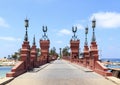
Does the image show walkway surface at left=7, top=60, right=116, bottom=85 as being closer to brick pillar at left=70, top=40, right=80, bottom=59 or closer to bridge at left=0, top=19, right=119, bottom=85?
bridge at left=0, top=19, right=119, bottom=85

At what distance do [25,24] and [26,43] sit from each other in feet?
7.56

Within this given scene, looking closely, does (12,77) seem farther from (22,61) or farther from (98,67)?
(98,67)

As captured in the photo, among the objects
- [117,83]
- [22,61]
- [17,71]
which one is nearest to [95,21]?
[22,61]

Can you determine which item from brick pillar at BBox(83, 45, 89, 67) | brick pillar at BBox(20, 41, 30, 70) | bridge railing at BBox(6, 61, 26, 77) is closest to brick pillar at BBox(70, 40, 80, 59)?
brick pillar at BBox(83, 45, 89, 67)

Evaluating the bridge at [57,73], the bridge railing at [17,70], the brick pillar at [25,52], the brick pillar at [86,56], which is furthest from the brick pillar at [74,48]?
the bridge railing at [17,70]

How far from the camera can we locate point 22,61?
95.8 feet

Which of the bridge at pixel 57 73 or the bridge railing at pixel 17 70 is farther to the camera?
the bridge railing at pixel 17 70

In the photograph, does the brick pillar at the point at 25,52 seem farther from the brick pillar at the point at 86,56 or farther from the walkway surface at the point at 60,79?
the brick pillar at the point at 86,56

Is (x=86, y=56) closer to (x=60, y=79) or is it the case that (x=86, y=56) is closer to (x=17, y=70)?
(x=17, y=70)

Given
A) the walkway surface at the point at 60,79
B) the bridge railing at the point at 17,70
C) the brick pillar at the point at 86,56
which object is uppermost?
the brick pillar at the point at 86,56

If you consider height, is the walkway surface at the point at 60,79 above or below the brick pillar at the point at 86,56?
below

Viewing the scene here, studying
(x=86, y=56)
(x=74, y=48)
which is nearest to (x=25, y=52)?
(x=86, y=56)

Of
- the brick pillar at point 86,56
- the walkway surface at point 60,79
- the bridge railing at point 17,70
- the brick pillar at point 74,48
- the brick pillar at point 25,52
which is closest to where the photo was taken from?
the walkway surface at point 60,79

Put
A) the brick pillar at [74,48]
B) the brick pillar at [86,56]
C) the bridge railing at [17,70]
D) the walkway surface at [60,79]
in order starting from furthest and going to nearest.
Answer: the brick pillar at [74,48] < the brick pillar at [86,56] < the bridge railing at [17,70] < the walkway surface at [60,79]
